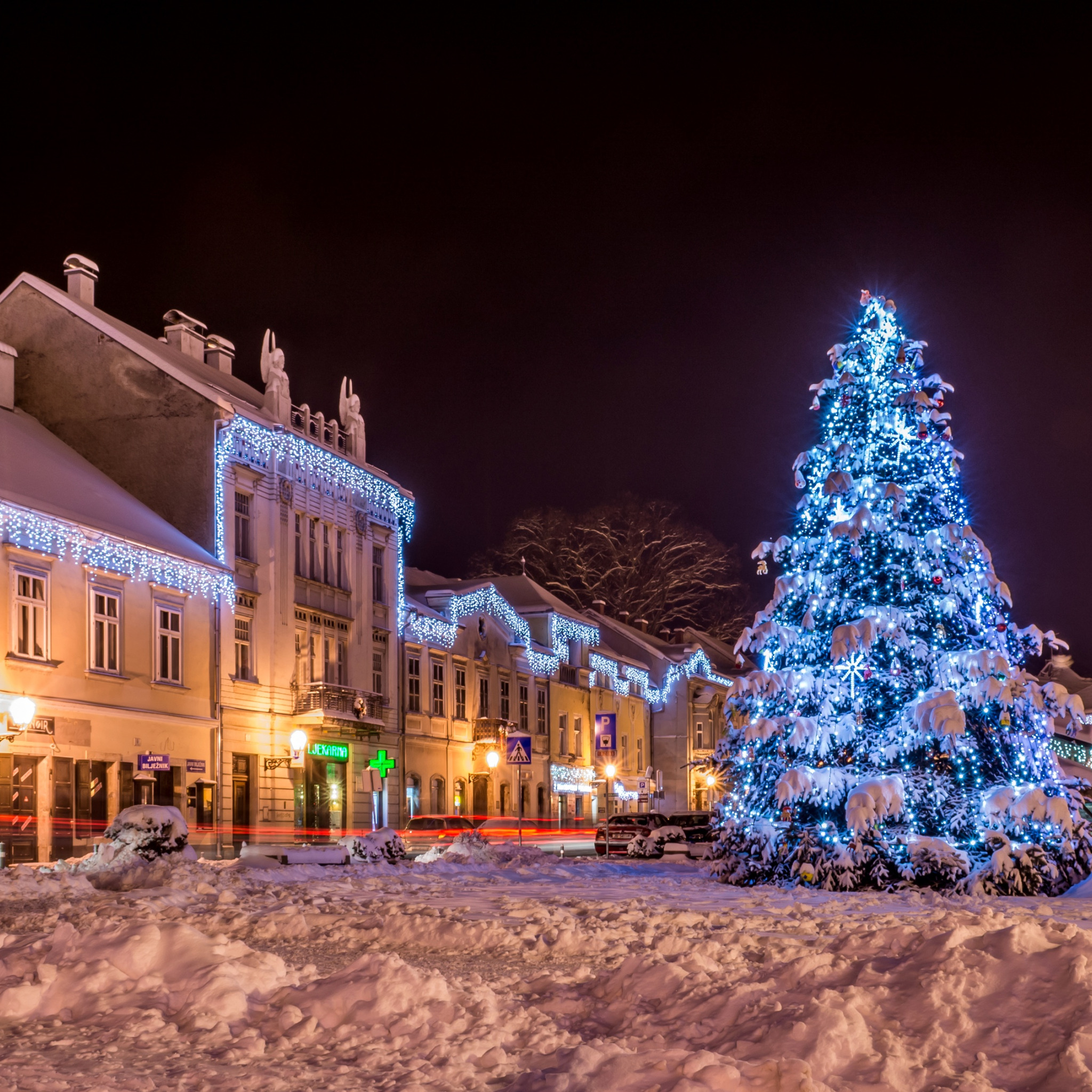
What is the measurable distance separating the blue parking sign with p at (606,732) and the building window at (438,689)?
18.0 m

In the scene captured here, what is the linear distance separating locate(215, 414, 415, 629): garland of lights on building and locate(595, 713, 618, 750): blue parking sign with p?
11.4 meters

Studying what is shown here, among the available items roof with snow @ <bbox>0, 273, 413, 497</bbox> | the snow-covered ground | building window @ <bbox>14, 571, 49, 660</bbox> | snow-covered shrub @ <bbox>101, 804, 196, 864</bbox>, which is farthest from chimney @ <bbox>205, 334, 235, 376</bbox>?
the snow-covered ground

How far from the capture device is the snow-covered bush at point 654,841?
122 ft

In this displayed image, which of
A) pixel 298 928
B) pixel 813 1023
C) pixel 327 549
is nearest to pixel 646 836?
pixel 327 549

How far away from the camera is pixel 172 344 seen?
43000 mm

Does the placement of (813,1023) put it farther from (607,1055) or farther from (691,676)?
(691,676)

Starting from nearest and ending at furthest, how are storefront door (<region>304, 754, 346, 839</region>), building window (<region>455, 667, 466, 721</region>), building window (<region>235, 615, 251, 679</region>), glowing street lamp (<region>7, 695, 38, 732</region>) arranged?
glowing street lamp (<region>7, 695, 38, 732</region>)
building window (<region>235, 615, 251, 679</region>)
storefront door (<region>304, 754, 346, 839</region>)
building window (<region>455, 667, 466, 721</region>)

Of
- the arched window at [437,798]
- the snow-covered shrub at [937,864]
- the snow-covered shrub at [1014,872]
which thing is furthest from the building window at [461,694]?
the snow-covered shrub at [1014,872]

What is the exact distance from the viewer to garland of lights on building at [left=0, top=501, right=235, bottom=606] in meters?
29.9

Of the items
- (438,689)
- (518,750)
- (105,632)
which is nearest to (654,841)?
(518,750)

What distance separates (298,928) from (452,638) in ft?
126

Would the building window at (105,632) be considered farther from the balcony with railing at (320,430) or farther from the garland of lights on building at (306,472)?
the balcony with railing at (320,430)

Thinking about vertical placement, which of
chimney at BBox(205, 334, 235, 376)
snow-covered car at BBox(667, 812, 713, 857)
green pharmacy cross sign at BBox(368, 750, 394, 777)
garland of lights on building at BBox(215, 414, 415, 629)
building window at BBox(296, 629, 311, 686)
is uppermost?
chimney at BBox(205, 334, 235, 376)

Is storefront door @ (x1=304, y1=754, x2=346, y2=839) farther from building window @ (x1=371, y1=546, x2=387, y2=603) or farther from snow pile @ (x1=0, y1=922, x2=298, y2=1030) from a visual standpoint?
snow pile @ (x1=0, y1=922, x2=298, y2=1030)
